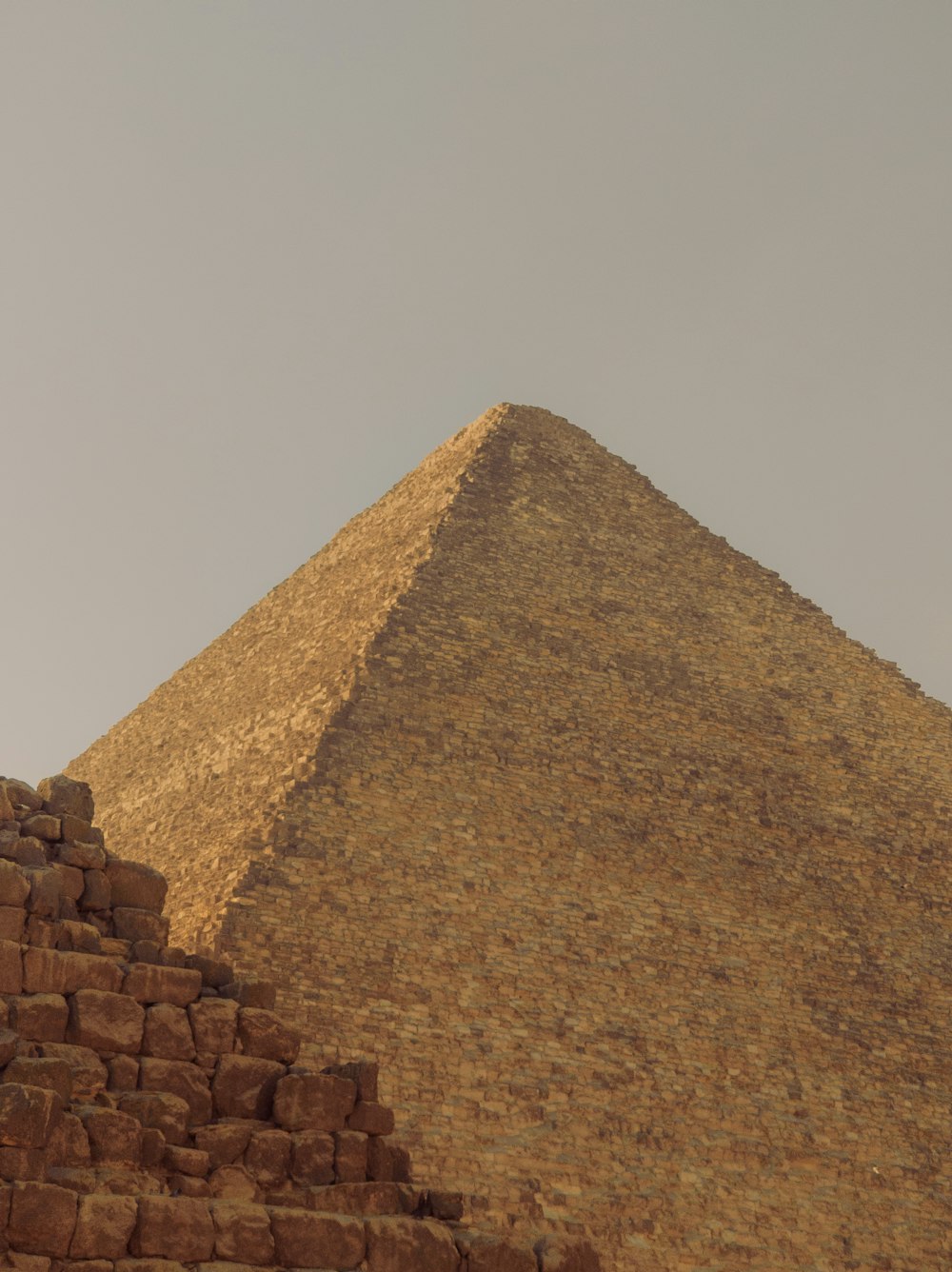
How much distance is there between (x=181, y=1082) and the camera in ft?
32.0

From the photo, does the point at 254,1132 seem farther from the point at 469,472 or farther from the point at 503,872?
the point at 469,472

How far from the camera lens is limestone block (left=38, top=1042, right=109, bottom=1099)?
9320mm

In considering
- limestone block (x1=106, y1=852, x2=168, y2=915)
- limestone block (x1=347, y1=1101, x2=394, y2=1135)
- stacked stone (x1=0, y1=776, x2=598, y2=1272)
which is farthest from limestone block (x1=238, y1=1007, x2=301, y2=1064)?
limestone block (x1=106, y1=852, x2=168, y2=915)

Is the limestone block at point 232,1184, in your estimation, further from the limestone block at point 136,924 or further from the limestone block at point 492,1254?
the limestone block at point 136,924

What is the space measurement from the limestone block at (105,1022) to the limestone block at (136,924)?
0.57 metres

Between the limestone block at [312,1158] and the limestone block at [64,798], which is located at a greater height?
the limestone block at [64,798]

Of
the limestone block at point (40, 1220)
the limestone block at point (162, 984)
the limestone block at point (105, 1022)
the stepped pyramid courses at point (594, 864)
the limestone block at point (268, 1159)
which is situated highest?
the stepped pyramid courses at point (594, 864)

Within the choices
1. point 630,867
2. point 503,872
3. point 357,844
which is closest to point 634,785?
point 630,867

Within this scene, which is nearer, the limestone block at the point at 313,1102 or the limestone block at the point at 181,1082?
the limestone block at the point at 181,1082

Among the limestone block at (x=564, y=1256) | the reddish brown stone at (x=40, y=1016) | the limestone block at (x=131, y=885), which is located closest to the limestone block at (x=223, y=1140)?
the reddish brown stone at (x=40, y=1016)

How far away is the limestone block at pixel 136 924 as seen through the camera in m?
10.3

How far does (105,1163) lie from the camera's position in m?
9.06

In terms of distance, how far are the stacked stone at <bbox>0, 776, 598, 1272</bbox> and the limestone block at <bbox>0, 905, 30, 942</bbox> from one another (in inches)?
0.4

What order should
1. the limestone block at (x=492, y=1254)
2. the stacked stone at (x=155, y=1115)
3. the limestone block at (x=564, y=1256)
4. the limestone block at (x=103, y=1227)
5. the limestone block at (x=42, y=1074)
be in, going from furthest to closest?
the limestone block at (x=564, y=1256)
the limestone block at (x=492, y=1254)
the limestone block at (x=42, y=1074)
the stacked stone at (x=155, y=1115)
the limestone block at (x=103, y=1227)
